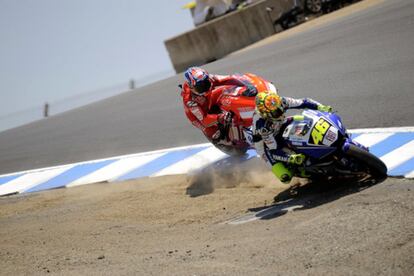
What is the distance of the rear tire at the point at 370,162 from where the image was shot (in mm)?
7652

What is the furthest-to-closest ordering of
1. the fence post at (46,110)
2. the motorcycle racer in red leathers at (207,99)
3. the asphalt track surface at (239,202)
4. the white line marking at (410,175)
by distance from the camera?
1. the fence post at (46,110)
2. the motorcycle racer in red leathers at (207,99)
3. the white line marking at (410,175)
4. the asphalt track surface at (239,202)

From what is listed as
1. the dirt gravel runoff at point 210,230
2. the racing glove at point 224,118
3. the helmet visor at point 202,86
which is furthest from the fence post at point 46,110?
the racing glove at point 224,118

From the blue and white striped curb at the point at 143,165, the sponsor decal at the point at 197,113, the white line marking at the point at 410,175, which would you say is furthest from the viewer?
the sponsor decal at the point at 197,113

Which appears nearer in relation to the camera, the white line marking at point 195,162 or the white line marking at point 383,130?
the white line marking at point 383,130

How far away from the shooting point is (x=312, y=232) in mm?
6434

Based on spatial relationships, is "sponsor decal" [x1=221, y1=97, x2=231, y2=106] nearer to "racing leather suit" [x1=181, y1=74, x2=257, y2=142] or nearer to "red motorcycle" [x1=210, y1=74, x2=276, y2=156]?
"red motorcycle" [x1=210, y1=74, x2=276, y2=156]

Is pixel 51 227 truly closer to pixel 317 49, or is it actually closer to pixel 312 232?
pixel 312 232

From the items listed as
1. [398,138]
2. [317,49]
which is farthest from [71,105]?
[398,138]

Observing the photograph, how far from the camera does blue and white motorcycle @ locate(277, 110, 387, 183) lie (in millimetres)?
7711

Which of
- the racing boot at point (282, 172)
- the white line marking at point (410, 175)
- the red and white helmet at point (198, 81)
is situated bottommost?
the white line marking at point (410, 175)

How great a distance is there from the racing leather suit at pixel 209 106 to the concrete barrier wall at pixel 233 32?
1230 centimetres

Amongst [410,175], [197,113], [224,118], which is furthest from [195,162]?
[410,175]

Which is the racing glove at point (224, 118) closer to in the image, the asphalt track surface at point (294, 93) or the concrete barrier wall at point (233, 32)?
the asphalt track surface at point (294, 93)

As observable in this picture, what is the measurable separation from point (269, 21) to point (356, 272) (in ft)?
62.5
